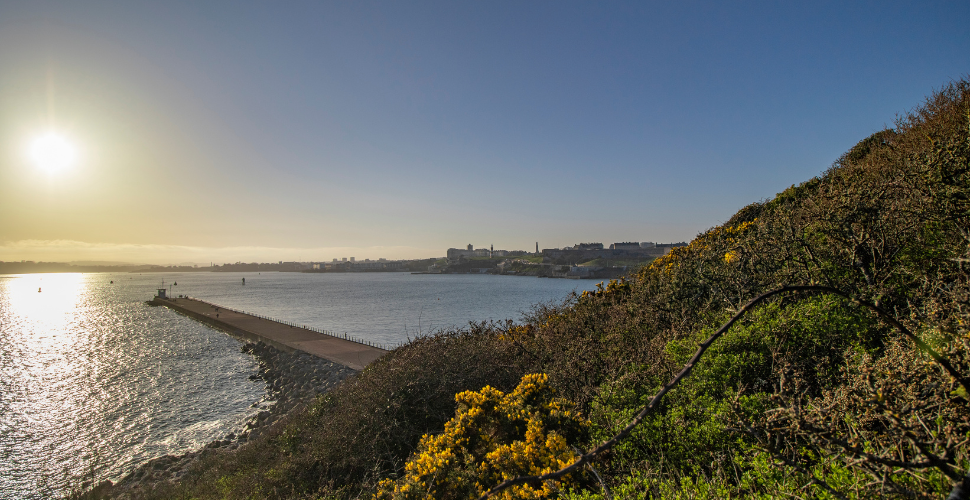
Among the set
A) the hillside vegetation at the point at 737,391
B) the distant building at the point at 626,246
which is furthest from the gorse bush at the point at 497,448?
the distant building at the point at 626,246

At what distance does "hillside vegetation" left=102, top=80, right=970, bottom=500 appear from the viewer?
2203 mm

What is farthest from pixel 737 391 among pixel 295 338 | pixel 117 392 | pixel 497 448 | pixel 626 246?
pixel 626 246

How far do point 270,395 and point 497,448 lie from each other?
17541mm

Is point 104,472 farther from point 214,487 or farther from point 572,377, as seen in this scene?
point 572,377

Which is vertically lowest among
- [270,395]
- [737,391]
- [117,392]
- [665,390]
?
[270,395]

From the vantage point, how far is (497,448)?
4145mm

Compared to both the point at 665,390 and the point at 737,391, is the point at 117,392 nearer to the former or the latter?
→ the point at 737,391

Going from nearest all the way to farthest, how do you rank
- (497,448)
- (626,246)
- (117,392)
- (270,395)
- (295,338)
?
(497,448) < (270,395) < (117,392) < (295,338) < (626,246)

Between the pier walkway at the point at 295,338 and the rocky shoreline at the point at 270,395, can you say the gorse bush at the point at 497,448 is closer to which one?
the rocky shoreline at the point at 270,395

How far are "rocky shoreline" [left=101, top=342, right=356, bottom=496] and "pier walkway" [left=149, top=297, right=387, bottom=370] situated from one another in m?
0.61

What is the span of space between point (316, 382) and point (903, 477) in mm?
19037

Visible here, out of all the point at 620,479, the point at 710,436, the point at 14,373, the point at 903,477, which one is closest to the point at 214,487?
the point at 620,479

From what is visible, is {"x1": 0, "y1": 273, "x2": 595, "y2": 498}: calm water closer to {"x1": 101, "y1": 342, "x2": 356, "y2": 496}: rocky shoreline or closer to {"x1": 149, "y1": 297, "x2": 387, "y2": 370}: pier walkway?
{"x1": 101, "y1": 342, "x2": 356, "y2": 496}: rocky shoreline

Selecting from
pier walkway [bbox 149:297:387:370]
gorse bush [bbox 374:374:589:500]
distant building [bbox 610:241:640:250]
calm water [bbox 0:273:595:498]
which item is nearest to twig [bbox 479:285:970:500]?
gorse bush [bbox 374:374:589:500]
